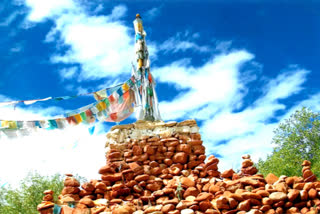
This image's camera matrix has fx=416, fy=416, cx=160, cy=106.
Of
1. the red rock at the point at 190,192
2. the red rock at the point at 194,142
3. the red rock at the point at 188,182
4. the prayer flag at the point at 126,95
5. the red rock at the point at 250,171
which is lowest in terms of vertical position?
the red rock at the point at 190,192

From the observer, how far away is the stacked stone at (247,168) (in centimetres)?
1059

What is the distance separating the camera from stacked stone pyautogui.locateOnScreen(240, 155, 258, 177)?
34.8 ft

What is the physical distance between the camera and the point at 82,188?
407 inches

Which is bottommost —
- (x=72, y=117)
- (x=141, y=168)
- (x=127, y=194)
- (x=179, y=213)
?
(x=179, y=213)

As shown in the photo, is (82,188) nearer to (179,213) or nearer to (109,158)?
(109,158)

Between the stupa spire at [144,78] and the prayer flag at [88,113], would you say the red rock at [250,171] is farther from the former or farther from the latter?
the prayer flag at [88,113]

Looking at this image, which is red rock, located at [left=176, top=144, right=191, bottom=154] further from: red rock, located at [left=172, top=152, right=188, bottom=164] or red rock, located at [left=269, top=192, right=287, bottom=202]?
red rock, located at [left=269, top=192, right=287, bottom=202]

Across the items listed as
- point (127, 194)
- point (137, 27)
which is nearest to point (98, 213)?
point (127, 194)

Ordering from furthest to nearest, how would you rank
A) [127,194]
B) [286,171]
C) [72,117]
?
1. [286,171]
2. [72,117]
3. [127,194]

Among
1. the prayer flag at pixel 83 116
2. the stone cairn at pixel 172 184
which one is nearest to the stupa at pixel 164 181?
the stone cairn at pixel 172 184

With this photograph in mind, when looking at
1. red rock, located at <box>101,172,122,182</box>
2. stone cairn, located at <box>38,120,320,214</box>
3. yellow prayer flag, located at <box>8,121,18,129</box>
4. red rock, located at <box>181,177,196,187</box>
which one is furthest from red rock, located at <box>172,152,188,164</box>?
yellow prayer flag, located at <box>8,121,18,129</box>

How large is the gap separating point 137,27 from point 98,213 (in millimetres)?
6614

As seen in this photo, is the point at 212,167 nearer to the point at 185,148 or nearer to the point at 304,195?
the point at 185,148

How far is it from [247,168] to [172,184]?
82.0 inches
